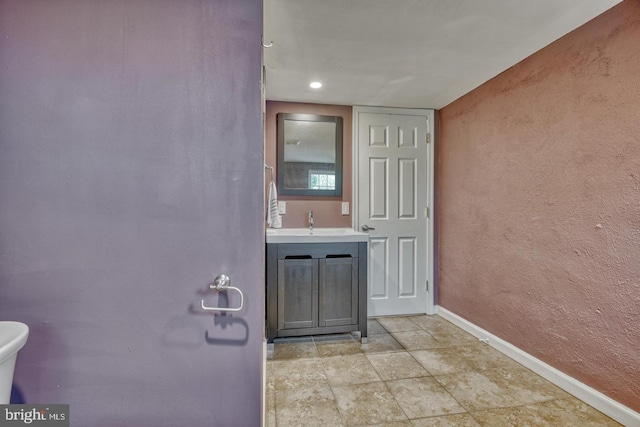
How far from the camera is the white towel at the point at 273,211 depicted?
2756 millimetres

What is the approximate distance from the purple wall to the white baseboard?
5.98 feet

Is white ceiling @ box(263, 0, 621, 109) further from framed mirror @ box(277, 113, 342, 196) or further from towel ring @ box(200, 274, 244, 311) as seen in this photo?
towel ring @ box(200, 274, 244, 311)

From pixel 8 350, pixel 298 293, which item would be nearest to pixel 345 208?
pixel 298 293

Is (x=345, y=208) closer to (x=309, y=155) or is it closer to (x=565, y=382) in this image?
(x=309, y=155)

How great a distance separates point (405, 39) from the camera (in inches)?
71.5

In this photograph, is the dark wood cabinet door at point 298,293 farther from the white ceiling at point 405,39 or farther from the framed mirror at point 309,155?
the white ceiling at point 405,39

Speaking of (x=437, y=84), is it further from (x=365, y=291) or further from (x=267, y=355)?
(x=267, y=355)

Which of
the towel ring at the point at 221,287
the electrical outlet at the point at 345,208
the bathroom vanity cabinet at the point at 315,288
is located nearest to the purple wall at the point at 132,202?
the towel ring at the point at 221,287

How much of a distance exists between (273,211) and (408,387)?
1.75 metres

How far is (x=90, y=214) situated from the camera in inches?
42.2

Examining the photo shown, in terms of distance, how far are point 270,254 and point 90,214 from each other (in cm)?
139

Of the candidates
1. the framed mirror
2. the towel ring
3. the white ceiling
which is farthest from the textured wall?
the towel ring

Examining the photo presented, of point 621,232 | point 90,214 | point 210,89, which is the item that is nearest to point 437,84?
point 621,232

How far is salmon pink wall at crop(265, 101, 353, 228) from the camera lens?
2896 millimetres
